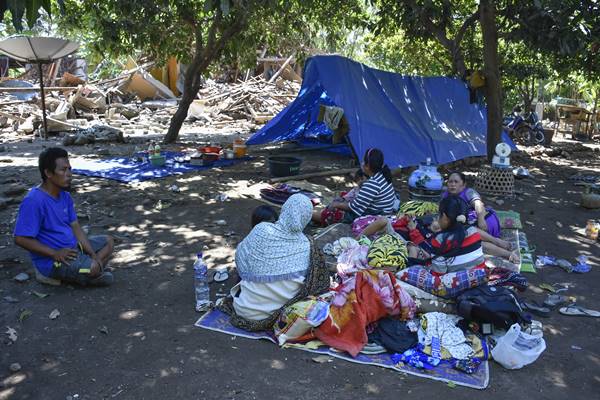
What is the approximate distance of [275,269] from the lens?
337cm

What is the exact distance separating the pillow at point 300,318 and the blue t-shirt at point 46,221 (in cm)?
189

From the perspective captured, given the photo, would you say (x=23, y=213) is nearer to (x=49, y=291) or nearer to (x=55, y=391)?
(x=49, y=291)

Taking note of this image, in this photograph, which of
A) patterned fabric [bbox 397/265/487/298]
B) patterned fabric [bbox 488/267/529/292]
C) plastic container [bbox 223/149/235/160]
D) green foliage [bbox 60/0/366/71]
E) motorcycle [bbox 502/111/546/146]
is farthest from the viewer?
motorcycle [bbox 502/111/546/146]

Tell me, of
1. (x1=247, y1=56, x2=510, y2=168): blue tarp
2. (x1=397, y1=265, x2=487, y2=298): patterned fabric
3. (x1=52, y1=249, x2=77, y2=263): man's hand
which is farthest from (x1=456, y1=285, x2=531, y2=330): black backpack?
(x1=247, y1=56, x2=510, y2=168): blue tarp

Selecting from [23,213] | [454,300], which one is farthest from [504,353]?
[23,213]

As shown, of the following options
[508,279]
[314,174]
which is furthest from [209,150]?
[508,279]

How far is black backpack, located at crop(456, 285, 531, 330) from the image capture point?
3.32 meters

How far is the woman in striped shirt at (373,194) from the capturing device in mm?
5254

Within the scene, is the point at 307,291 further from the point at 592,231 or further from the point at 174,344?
the point at 592,231

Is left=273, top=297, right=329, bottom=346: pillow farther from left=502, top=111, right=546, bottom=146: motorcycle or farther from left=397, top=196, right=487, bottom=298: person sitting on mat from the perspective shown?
left=502, top=111, right=546, bottom=146: motorcycle

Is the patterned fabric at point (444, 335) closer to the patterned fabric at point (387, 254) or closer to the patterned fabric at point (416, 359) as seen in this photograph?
the patterned fabric at point (416, 359)

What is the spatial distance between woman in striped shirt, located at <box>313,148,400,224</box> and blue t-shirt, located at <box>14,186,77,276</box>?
273 centimetres

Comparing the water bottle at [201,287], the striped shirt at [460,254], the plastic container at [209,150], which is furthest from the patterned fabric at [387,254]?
the plastic container at [209,150]

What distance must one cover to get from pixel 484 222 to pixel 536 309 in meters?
1.32
